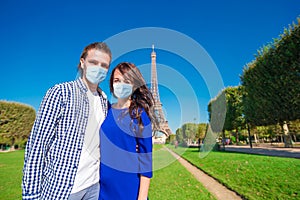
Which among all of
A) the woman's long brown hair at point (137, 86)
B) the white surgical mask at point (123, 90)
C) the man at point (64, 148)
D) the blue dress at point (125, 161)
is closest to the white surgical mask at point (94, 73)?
the man at point (64, 148)

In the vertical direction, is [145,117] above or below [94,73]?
below

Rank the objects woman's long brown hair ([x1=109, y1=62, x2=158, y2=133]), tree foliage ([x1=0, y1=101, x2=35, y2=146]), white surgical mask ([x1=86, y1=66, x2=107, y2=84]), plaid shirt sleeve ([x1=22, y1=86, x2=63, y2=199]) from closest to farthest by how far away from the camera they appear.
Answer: plaid shirt sleeve ([x1=22, y1=86, x2=63, y2=199]) → woman's long brown hair ([x1=109, y1=62, x2=158, y2=133]) → white surgical mask ([x1=86, y1=66, x2=107, y2=84]) → tree foliage ([x1=0, y1=101, x2=35, y2=146])

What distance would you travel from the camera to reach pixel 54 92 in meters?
1.96

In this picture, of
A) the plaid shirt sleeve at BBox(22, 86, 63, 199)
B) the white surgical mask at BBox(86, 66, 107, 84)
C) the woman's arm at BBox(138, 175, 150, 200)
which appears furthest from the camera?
the white surgical mask at BBox(86, 66, 107, 84)

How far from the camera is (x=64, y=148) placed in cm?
189

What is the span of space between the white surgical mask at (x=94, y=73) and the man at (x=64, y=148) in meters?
0.13

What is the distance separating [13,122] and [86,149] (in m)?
48.3

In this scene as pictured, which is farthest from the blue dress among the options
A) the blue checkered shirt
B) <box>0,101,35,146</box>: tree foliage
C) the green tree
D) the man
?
<box>0,101,35,146</box>: tree foliage

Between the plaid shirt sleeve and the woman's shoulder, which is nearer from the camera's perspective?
the plaid shirt sleeve

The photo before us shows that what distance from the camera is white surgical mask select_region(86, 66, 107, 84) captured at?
7.93 ft

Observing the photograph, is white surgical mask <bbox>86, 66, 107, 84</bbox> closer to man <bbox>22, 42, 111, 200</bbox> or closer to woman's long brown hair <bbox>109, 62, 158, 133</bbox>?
man <bbox>22, 42, 111, 200</bbox>

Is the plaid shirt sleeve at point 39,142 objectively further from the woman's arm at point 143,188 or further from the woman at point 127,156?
the woman's arm at point 143,188

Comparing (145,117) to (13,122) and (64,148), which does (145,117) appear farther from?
(13,122)

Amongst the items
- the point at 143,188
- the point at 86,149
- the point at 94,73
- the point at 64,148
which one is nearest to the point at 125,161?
the point at 143,188
